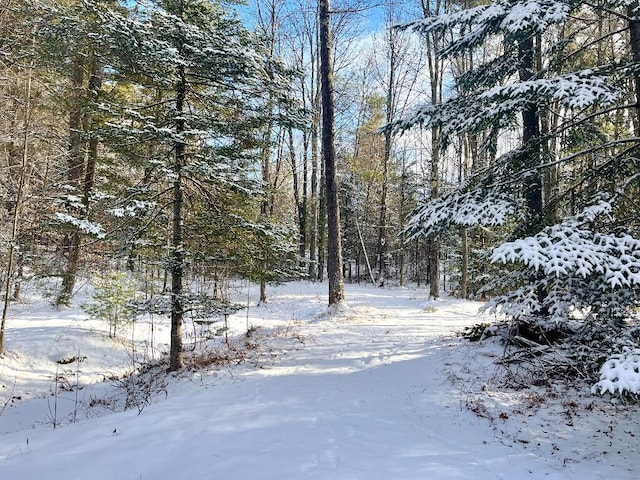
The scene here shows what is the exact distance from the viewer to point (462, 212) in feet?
14.8

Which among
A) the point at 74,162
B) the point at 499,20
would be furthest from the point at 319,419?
the point at 74,162

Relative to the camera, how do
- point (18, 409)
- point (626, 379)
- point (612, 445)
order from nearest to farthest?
point (626, 379) < point (612, 445) < point (18, 409)

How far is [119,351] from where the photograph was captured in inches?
361

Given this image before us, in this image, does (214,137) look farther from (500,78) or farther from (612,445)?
(612,445)

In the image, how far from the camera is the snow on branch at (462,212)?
14.2ft

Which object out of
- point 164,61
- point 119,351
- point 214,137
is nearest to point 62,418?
point 119,351

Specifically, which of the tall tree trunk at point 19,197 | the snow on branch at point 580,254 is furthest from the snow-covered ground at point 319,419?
the snow on branch at point 580,254

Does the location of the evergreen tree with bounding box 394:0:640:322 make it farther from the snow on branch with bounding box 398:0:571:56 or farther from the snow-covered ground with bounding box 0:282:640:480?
the snow-covered ground with bounding box 0:282:640:480

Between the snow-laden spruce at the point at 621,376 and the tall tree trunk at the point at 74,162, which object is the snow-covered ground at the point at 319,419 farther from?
the tall tree trunk at the point at 74,162

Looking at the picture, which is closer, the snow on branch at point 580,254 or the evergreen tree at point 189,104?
the snow on branch at point 580,254

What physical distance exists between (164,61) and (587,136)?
6.54 m

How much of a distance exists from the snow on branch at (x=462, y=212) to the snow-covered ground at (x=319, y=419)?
7.21 feet

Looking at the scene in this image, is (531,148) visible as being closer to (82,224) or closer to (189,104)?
(189,104)

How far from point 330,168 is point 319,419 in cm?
678
